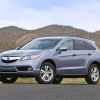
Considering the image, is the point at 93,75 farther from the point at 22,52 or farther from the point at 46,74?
the point at 22,52

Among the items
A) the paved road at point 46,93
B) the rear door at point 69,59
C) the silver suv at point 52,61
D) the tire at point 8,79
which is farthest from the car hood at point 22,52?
the paved road at point 46,93

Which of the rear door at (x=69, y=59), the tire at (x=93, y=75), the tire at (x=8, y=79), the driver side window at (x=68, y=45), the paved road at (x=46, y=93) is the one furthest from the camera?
the tire at (x=93, y=75)

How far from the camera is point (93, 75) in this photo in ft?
74.5

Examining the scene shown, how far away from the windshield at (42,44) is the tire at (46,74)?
A: 70 cm

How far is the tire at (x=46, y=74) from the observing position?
21.0m

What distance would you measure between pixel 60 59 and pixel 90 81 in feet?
4.87

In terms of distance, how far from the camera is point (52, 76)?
21328 millimetres

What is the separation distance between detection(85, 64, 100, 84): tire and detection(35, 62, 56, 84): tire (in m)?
1.72

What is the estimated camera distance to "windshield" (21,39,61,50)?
21766 mm

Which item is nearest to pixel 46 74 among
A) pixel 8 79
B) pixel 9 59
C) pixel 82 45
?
pixel 9 59

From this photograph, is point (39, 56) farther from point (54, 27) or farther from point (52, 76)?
point (54, 27)

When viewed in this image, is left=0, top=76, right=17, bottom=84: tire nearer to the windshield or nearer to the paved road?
the windshield

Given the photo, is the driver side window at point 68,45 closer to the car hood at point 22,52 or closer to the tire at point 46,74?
the tire at point 46,74

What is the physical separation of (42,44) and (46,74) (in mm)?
1246
